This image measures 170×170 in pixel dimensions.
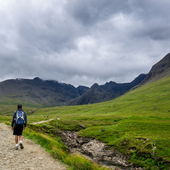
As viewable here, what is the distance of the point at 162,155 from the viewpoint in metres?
27.7

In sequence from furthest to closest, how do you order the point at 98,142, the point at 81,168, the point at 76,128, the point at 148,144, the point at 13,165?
1. the point at 76,128
2. the point at 98,142
3. the point at 148,144
4. the point at 81,168
5. the point at 13,165

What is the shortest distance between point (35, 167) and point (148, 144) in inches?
1203

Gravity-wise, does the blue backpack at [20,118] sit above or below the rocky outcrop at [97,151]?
above

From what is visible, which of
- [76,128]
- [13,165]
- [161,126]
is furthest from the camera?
→ [76,128]

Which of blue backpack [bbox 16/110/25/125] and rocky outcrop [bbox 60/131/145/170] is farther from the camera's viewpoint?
rocky outcrop [bbox 60/131/145/170]

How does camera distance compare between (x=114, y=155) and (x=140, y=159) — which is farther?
(x=114, y=155)

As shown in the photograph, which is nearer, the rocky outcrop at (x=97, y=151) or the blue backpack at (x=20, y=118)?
the blue backpack at (x=20, y=118)

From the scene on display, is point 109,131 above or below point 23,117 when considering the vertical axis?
below

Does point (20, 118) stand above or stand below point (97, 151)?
above

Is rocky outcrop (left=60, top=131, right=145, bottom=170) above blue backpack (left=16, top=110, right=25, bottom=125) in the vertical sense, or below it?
below

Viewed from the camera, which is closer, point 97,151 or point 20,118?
point 20,118

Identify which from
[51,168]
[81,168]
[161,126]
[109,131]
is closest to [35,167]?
[51,168]

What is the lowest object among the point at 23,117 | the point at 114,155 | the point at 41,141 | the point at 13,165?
the point at 114,155

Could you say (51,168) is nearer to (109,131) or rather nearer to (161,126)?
(109,131)
